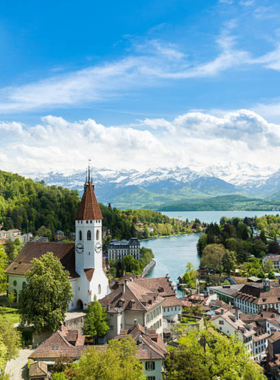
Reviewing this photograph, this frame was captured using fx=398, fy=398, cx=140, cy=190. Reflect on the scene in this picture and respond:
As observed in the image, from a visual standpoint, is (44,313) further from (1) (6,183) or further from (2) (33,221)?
(1) (6,183)

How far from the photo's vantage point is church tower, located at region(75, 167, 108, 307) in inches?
1756

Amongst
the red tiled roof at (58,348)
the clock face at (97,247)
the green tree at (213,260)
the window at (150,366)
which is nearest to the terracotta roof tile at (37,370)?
the red tiled roof at (58,348)

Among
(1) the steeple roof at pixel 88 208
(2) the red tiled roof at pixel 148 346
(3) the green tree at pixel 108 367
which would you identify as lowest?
(2) the red tiled roof at pixel 148 346

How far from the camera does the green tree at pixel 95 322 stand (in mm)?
37188

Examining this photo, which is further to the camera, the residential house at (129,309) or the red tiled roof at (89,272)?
the red tiled roof at (89,272)

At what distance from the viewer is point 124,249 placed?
119188 mm

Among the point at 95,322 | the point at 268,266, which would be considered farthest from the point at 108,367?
the point at 268,266

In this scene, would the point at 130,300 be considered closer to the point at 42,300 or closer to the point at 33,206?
the point at 42,300

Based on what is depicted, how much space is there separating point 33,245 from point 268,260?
71.8 metres

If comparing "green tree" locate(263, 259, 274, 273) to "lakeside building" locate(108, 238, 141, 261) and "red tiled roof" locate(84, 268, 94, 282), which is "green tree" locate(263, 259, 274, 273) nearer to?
"lakeside building" locate(108, 238, 141, 261)

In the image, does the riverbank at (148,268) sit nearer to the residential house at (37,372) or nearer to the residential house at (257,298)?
the residential house at (257,298)

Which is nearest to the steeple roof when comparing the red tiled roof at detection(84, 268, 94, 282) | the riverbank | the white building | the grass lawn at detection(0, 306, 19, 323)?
the red tiled roof at detection(84, 268, 94, 282)

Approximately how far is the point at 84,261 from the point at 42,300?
10616mm

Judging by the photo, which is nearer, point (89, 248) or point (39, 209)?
point (89, 248)
